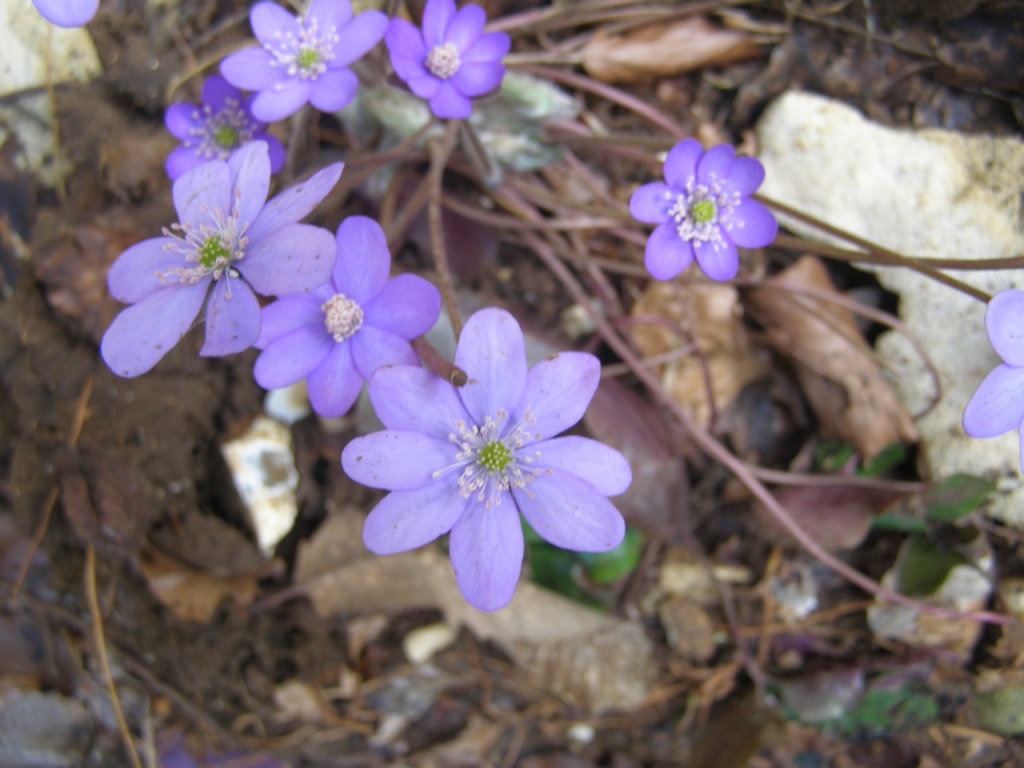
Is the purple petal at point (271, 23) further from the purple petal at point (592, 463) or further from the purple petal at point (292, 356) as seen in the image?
the purple petal at point (592, 463)

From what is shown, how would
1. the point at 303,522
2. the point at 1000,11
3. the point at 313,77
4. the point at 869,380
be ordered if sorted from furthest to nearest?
the point at 303,522 < the point at 869,380 < the point at 1000,11 < the point at 313,77

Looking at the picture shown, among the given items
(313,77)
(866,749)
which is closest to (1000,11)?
(313,77)

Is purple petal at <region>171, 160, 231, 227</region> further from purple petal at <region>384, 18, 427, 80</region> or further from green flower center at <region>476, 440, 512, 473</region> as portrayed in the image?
green flower center at <region>476, 440, 512, 473</region>

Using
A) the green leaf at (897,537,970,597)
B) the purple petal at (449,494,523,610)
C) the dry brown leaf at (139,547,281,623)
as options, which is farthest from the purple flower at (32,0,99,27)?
the green leaf at (897,537,970,597)

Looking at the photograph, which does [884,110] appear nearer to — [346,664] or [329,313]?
[329,313]

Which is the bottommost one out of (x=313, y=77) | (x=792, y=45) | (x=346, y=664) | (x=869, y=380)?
(x=346, y=664)

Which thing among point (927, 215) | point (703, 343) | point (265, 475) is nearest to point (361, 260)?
point (265, 475)
